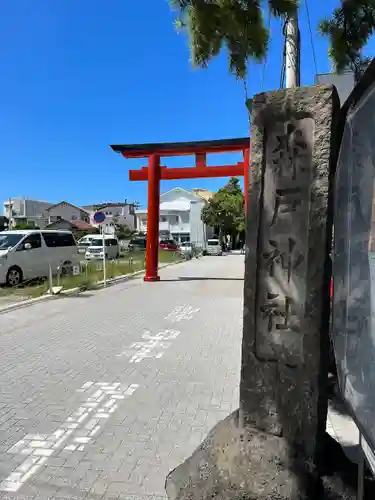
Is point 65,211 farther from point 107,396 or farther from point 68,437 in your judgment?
point 68,437

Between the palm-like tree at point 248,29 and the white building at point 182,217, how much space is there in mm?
50140

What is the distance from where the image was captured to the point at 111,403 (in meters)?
4.74

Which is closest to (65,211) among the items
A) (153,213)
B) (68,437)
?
(153,213)

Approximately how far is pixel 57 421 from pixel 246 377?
7.33 feet

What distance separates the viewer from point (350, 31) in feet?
26.4

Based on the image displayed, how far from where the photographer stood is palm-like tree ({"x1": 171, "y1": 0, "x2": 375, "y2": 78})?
6.60 metres

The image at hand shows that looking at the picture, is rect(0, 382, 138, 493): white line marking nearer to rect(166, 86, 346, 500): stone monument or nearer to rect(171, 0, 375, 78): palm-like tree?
rect(166, 86, 346, 500): stone monument

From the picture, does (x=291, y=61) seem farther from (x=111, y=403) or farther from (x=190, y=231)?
(x=190, y=231)

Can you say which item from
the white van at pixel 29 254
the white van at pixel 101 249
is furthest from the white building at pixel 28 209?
the white van at pixel 29 254

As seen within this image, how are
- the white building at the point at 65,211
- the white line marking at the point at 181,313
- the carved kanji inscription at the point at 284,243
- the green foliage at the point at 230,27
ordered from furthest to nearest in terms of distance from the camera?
the white building at the point at 65,211
the white line marking at the point at 181,313
the green foliage at the point at 230,27
the carved kanji inscription at the point at 284,243

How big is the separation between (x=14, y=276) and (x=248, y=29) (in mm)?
10561

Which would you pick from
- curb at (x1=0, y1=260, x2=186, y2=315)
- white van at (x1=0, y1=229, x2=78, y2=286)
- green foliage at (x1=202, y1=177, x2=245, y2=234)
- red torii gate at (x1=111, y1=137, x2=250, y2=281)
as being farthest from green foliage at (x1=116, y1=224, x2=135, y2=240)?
white van at (x1=0, y1=229, x2=78, y2=286)

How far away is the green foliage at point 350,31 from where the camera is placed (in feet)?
24.3

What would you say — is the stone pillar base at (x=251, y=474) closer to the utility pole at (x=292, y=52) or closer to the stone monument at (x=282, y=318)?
the stone monument at (x=282, y=318)
